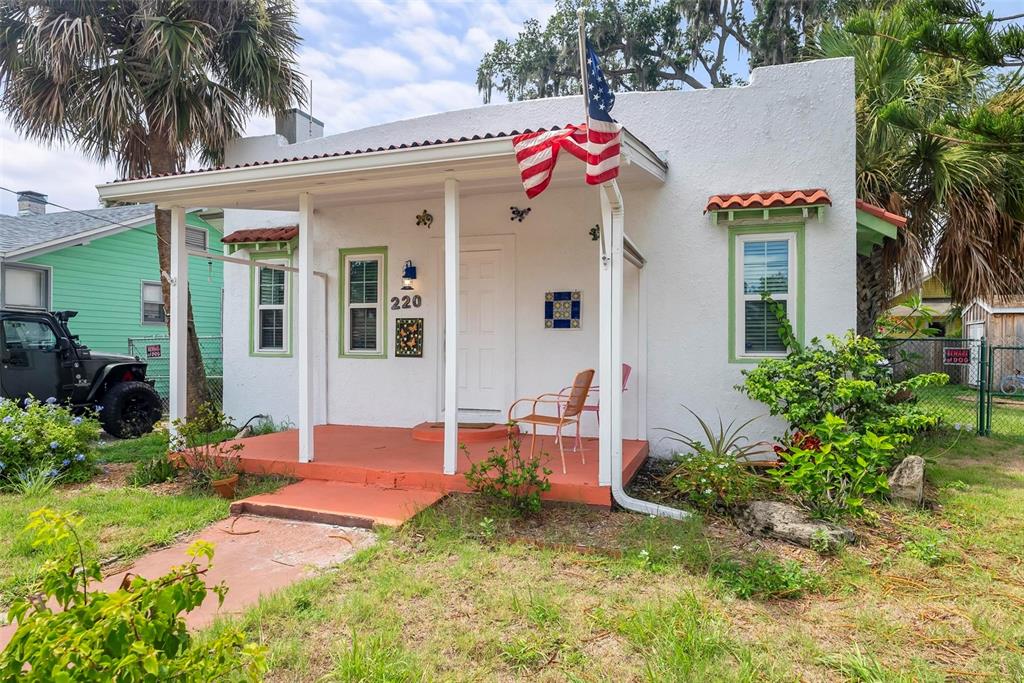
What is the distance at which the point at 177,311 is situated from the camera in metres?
6.12

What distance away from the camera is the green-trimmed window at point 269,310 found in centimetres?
803

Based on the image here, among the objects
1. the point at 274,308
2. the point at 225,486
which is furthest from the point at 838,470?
the point at 274,308

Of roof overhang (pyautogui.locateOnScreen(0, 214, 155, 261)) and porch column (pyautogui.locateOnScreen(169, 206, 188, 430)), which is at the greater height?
roof overhang (pyautogui.locateOnScreen(0, 214, 155, 261))

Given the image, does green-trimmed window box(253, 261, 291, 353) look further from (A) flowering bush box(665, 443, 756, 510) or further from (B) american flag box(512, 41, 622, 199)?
(A) flowering bush box(665, 443, 756, 510)

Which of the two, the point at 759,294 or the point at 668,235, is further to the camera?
the point at 668,235

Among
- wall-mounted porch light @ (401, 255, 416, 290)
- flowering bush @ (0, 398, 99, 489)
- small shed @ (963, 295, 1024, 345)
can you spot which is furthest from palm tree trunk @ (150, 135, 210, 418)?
small shed @ (963, 295, 1024, 345)

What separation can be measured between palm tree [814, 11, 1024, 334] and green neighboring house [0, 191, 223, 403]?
33.4ft

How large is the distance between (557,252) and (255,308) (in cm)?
429

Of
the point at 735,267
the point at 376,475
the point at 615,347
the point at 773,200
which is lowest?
the point at 376,475

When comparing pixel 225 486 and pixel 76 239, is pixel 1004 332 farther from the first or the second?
pixel 76 239

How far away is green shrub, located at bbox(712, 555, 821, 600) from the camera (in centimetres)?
329

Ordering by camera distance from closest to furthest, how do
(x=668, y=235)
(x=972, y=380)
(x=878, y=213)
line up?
(x=878, y=213) → (x=668, y=235) → (x=972, y=380)

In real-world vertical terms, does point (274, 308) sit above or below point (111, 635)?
above

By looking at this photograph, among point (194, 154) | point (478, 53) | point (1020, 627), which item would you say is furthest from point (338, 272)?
point (478, 53)
